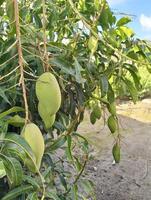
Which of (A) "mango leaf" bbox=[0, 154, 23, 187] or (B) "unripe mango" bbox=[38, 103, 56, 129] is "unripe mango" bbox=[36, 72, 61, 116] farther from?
(A) "mango leaf" bbox=[0, 154, 23, 187]

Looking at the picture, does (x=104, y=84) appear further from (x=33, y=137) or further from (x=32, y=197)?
(x=33, y=137)

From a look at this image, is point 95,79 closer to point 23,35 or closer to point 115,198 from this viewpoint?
point 23,35

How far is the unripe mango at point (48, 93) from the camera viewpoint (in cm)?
67

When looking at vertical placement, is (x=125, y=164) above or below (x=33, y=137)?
below

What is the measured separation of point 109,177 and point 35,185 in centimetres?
187

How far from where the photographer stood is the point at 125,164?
10.7 feet

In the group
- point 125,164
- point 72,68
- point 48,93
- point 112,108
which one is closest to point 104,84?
point 112,108

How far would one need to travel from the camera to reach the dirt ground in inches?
109

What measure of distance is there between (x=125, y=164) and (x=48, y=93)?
2.64 metres

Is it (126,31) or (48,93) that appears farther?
(126,31)

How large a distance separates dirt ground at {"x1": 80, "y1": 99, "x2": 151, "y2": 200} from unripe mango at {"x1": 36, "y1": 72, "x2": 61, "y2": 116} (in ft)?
4.54

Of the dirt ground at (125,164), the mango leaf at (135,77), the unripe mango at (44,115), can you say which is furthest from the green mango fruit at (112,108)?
the unripe mango at (44,115)

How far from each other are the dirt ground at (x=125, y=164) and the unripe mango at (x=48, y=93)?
1.38 m

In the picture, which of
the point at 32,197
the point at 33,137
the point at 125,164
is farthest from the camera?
the point at 125,164
